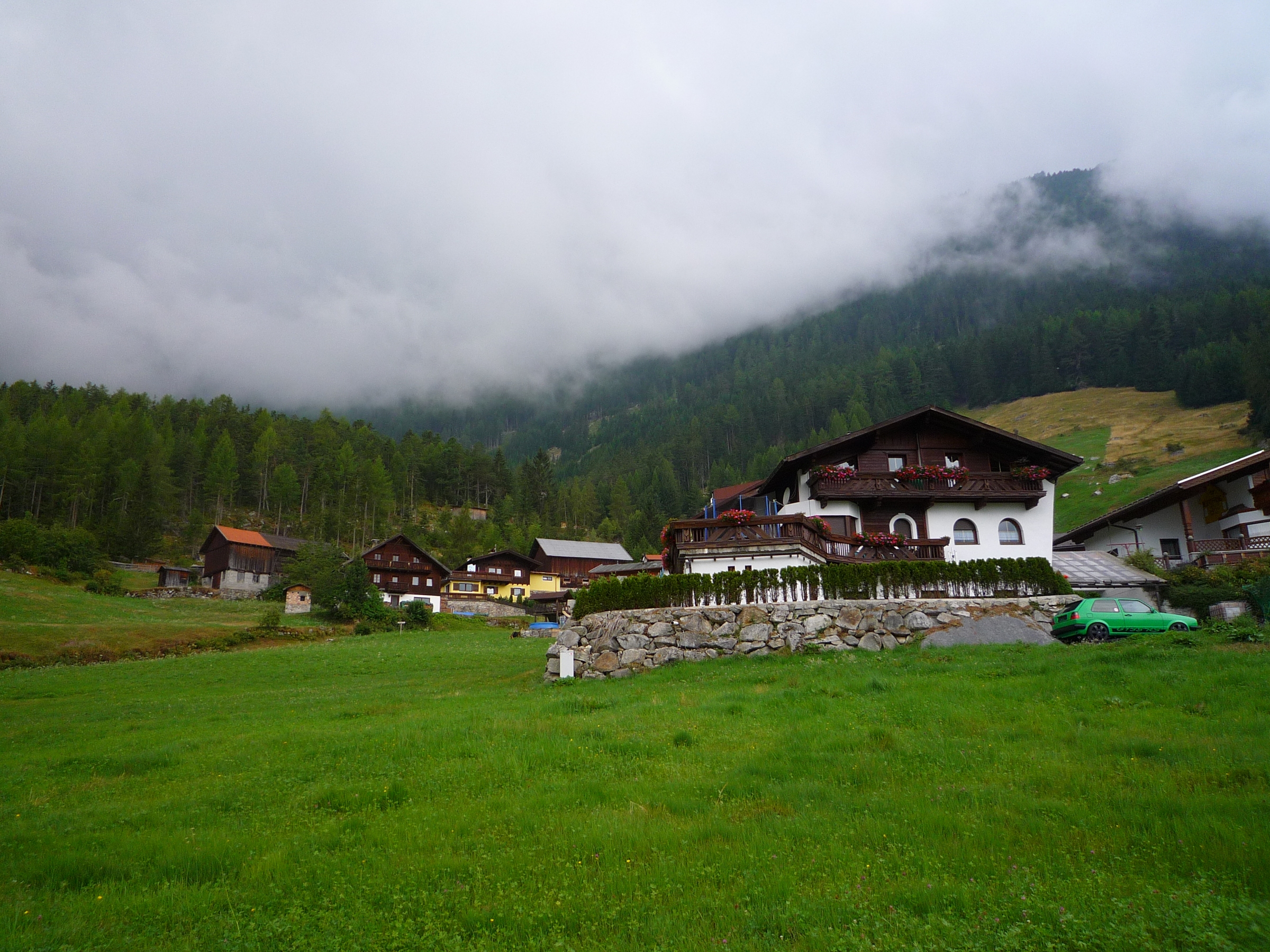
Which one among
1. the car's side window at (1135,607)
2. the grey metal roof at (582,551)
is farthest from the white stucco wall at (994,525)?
the grey metal roof at (582,551)

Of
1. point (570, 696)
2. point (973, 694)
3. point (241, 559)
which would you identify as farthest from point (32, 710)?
point (241, 559)

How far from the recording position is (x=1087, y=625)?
2286 cm

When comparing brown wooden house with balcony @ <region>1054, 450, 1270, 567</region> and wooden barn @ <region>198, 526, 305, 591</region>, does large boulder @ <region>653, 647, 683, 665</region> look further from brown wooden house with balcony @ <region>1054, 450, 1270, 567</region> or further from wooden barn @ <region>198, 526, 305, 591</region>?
wooden barn @ <region>198, 526, 305, 591</region>

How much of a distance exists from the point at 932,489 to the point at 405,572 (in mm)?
70571

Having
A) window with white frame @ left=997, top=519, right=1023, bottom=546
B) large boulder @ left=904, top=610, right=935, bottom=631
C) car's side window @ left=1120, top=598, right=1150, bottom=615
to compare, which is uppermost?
window with white frame @ left=997, top=519, right=1023, bottom=546

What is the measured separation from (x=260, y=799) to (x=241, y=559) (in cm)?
9302

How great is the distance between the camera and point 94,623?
48344 millimetres

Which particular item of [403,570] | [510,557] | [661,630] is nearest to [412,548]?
[403,570]

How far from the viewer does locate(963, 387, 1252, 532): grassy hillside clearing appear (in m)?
76.4

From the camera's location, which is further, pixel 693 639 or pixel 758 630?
pixel 693 639

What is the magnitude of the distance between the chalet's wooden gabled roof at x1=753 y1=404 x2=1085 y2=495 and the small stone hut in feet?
187

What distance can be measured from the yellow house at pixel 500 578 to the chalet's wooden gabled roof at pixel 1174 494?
217 feet

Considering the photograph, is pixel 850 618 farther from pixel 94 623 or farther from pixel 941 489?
pixel 94 623

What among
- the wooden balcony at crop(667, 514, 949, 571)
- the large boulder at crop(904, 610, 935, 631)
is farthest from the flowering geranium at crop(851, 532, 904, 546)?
the large boulder at crop(904, 610, 935, 631)
